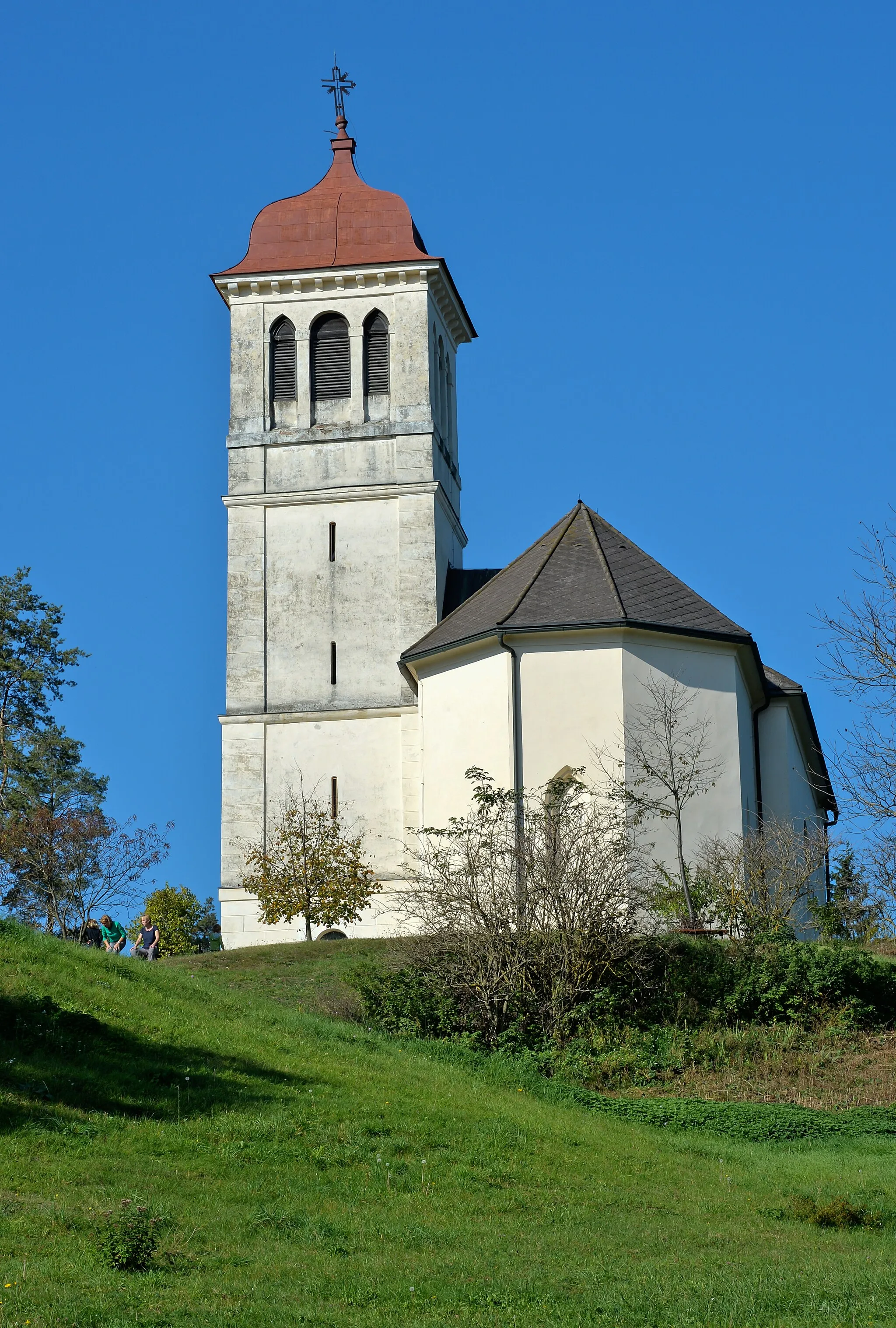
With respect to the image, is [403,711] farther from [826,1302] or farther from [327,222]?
[826,1302]

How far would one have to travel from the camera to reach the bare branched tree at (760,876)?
24688mm

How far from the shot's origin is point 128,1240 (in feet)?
33.2

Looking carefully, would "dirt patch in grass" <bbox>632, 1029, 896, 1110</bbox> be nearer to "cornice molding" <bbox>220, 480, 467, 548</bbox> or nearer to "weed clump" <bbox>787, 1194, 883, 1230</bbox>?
"weed clump" <bbox>787, 1194, 883, 1230</bbox>

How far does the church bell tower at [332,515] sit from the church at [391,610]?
56mm

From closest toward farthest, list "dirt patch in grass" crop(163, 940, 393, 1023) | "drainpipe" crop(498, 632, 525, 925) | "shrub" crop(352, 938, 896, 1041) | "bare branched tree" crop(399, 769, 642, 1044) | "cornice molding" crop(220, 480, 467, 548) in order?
1. "shrub" crop(352, 938, 896, 1041)
2. "bare branched tree" crop(399, 769, 642, 1044)
3. "dirt patch in grass" crop(163, 940, 393, 1023)
4. "drainpipe" crop(498, 632, 525, 925)
5. "cornice molding" crop(220, 480, 467, 548)

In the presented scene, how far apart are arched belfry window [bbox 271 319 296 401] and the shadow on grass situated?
2709 centimetres

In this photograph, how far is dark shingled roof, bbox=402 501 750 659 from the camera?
30.0 metres

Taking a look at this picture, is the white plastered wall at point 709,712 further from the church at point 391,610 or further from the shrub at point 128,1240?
the shrub at point 128,1240

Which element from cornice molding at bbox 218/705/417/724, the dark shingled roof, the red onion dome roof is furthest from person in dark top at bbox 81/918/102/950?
the red onion dome roof

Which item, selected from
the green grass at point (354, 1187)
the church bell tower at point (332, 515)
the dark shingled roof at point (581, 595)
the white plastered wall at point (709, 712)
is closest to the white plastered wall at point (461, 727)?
the dark shingled roof at point (581, 595)

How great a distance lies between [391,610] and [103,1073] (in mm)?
25086

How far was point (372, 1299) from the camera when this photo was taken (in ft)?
32.5

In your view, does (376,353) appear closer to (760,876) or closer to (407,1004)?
(760,876)

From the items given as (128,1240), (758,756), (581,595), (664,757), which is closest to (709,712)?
(664,757)
